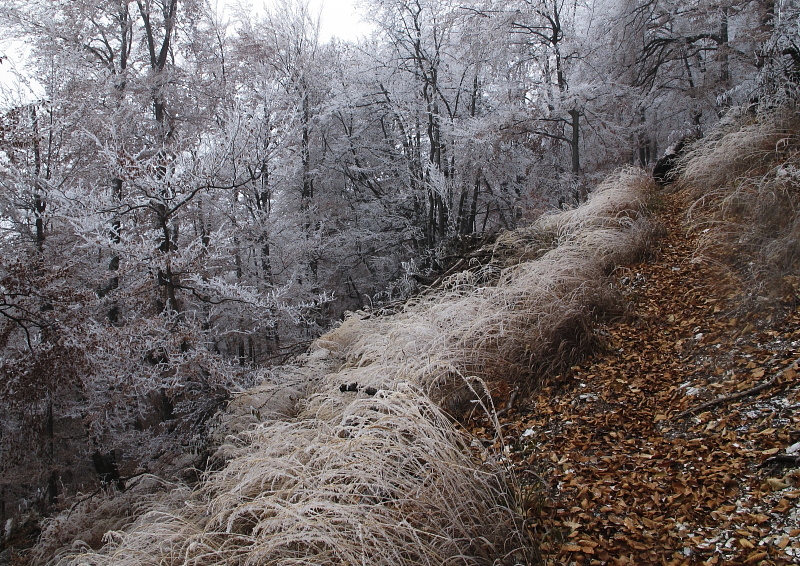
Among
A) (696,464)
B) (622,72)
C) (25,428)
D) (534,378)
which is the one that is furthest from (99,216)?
(622,72)

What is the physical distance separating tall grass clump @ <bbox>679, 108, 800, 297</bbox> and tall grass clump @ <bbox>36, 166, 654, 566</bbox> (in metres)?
0.58

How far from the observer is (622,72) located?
7.96 meters

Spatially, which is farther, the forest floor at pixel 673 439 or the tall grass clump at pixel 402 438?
the tall grass clump at pixel 402 438

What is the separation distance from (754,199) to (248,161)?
6.54 meters

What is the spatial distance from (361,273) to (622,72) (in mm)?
8992

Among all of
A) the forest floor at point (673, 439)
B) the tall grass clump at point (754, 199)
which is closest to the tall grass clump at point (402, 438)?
the forest floor at point (673, 439)

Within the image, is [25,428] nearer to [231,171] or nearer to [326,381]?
[231,171]

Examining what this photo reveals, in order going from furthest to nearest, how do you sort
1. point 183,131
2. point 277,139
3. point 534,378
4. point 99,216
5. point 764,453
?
point 277,139, point 183,131, point 99,216, point 534,378, point 764,453

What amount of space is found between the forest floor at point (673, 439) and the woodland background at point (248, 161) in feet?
10.1

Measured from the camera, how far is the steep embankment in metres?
1.43

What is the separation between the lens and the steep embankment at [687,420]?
56.3 inches

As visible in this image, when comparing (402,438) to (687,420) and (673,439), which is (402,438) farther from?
(687,420)

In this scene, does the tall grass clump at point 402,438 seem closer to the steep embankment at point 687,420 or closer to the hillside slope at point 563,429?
the hillside slope at point 563,429

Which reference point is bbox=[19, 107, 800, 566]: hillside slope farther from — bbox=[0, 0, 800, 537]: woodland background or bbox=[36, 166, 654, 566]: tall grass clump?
bbox=[0, 0, 800, 537]: woodland background
